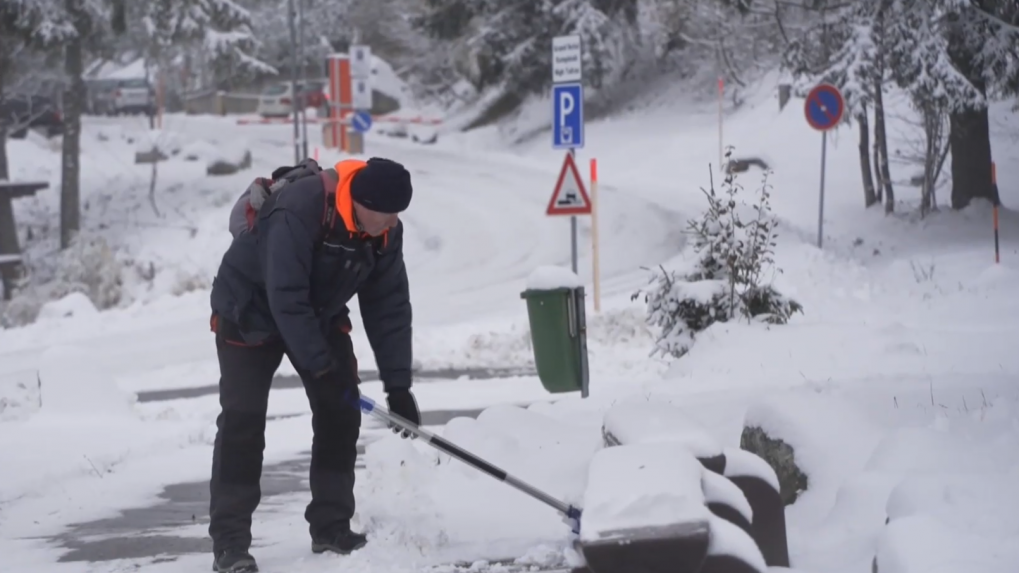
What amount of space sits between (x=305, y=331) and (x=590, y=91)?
1447 inches

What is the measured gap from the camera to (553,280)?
9.95 metres

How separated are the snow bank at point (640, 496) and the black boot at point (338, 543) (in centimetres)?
142

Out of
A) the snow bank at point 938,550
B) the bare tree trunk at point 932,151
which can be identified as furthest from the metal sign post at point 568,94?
the snow bank at point 938,550

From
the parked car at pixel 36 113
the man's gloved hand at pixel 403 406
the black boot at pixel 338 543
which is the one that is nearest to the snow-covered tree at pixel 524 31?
the parked car at pixel 36 113

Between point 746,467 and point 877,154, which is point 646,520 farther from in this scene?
point 877,154

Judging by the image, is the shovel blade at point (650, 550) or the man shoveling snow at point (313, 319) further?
Result: the man shoveling snow at point (313, 319)

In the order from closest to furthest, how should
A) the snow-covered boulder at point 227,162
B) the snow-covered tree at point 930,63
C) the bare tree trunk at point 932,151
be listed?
the snow-covered tree at point 930,63 → the bare tree trunk at point 932,151 → the snow-covered boulder at point 227,162

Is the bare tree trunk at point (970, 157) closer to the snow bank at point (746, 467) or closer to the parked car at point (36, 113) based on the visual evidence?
the snow bank at point (746, 467)

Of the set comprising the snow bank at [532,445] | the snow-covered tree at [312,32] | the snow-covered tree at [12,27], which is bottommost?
the snow bank at [532,445]

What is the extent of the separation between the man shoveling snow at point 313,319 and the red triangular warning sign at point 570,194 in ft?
24.7

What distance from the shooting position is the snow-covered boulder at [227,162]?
31453 mm

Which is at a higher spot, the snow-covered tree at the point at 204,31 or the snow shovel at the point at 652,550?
the snow-covered tree at the point at 204,31

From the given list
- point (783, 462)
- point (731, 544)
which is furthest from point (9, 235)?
point (731, 544)

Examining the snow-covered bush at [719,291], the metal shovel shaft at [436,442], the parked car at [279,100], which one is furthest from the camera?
the parked car at [279,100]
